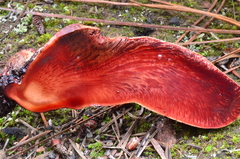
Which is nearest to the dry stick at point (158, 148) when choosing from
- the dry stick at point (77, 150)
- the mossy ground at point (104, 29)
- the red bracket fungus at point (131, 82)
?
the mossy ground at point (104, 29)

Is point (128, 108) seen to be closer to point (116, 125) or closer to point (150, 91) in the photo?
point (116, 125)

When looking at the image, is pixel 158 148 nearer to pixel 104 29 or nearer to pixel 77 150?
pixel 77 150

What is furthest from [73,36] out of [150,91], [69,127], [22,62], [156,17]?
[156,17]

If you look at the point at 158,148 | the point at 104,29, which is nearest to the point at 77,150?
the point at 158,148

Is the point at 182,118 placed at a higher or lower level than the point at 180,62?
lower

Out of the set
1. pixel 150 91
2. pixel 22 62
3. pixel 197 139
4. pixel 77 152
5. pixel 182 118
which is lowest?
pixel 77 152

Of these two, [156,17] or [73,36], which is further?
[156,17]

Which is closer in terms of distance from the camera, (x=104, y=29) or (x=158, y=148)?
(x=158, y=148)

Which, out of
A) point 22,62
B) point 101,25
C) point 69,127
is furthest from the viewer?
point 101,25

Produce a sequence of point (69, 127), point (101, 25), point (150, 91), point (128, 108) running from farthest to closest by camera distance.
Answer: point (101, 25) < point (128, 108) < point (69, 127) < point (150, 91)

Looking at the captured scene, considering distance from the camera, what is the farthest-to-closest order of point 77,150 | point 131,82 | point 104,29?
point 104,29
point 77,150
point 131,82
